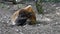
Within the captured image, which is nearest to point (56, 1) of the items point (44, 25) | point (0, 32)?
point (44, 25)

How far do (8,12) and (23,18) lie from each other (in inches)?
90.4

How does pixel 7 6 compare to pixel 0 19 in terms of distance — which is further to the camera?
pixel 7 6

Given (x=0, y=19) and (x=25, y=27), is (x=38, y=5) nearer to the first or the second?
(x=0, y=19)

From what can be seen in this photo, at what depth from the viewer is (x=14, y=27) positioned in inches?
229

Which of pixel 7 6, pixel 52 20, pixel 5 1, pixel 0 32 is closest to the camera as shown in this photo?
pixel 0 32

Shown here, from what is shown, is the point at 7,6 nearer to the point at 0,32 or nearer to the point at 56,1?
the point at 56,1

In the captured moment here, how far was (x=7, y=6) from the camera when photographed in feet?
29.7

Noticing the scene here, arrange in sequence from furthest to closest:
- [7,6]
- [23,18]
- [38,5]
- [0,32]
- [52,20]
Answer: [7,6]
[38,5]
[52,20]
[23,18]
[0,32]

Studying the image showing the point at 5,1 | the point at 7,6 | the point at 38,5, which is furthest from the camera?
the point at 5,1

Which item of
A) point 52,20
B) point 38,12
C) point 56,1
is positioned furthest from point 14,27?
point 56,1

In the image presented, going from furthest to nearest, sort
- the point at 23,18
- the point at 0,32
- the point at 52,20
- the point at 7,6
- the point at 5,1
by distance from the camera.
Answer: the point at 5,1, the point at 7,6, the point at 52,20, the point at 23,18, the point at 0,32

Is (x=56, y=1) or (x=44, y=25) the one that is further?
(x=56, y=1)

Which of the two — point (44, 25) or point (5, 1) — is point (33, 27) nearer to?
point (44, 25)

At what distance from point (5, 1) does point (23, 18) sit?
13.0 feet
